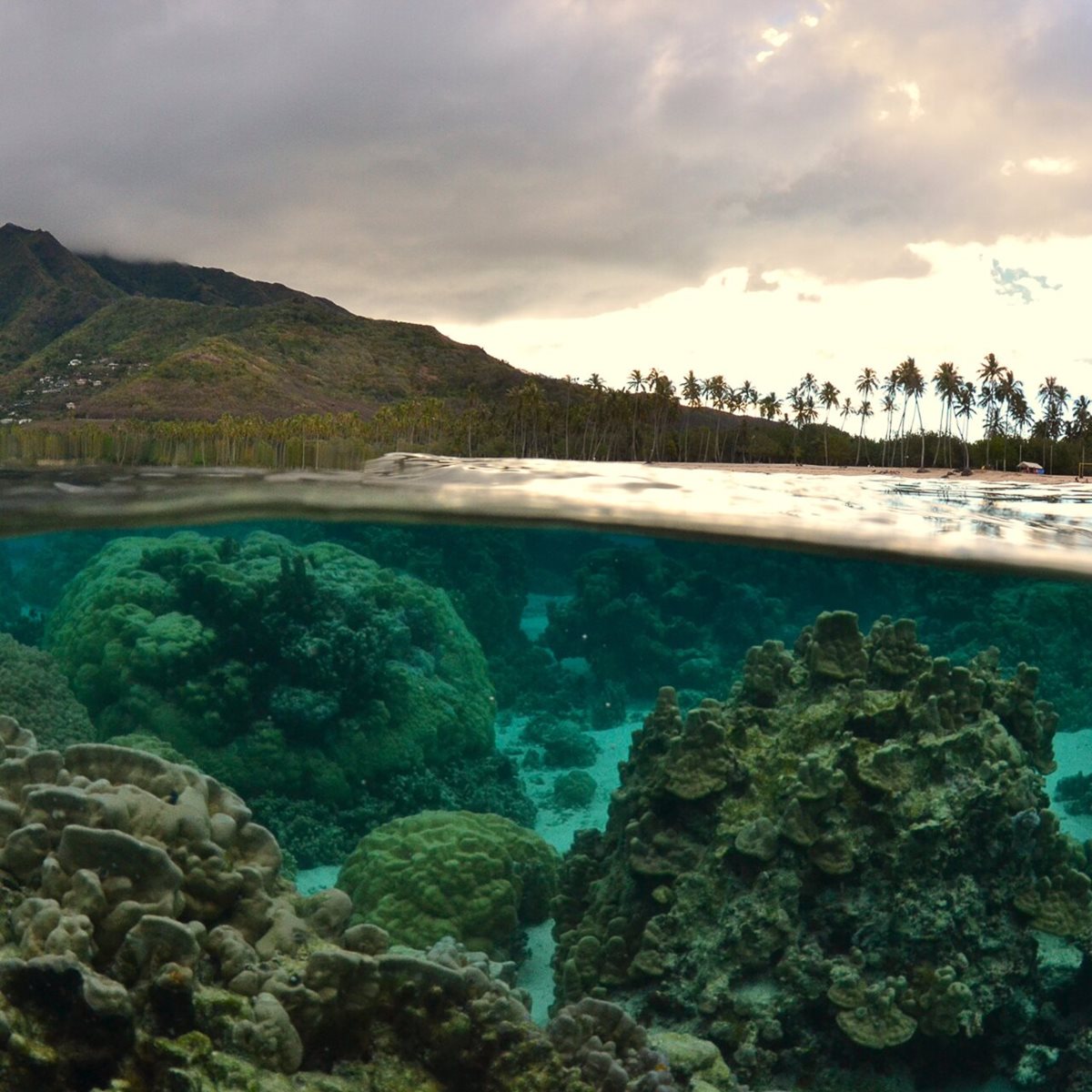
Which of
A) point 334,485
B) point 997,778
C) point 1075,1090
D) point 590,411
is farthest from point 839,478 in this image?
point 590,411

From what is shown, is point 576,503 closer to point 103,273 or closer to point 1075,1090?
point 1075,1090

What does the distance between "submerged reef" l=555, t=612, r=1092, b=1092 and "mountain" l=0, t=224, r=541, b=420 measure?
13.8 meters

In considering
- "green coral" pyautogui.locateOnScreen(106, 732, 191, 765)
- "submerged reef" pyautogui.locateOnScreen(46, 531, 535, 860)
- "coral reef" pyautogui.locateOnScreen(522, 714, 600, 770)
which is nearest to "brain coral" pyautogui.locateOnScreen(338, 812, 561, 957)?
"green coral" pyautogui.locateOnScreen(106, 732, 191, 765)

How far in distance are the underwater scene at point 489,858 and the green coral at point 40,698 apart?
0.06 meters

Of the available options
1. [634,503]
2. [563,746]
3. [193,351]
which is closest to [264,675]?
[563,746]

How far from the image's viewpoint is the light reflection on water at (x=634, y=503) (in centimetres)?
1515

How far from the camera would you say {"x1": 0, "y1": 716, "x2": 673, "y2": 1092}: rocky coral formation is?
321cm

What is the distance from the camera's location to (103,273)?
43.2 metres

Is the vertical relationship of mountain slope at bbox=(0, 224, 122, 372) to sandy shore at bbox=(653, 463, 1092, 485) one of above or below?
above

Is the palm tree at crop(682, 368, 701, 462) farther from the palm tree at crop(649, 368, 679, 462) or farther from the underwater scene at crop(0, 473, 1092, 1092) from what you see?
the underwater scene at crop(0, 473, 1092, 1092)

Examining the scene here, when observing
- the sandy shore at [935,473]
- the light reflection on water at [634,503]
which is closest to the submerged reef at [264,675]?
the light reflection on water at [634,503]

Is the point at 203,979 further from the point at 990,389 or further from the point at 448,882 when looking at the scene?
the point at 990,389

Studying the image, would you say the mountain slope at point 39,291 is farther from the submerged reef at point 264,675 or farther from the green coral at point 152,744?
the green coral at point 152,744

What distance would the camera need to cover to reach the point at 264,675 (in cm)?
1266
